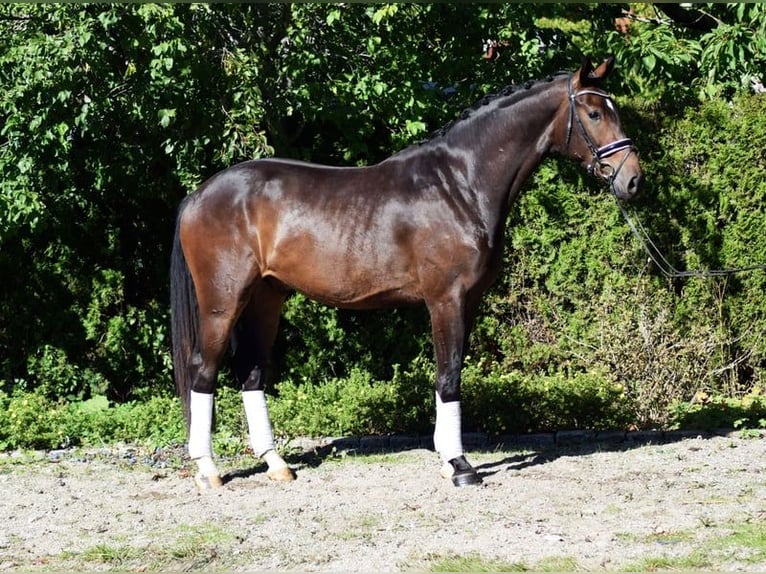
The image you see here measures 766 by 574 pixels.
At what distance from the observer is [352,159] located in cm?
1002

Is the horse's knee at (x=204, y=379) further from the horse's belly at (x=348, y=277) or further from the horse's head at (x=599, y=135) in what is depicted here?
the horse's head at (x=599, y=135)

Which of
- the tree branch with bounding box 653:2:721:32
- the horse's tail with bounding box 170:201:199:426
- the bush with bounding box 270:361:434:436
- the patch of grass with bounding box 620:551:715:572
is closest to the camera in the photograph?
the patch of grass with bounding box 620:551:715:572

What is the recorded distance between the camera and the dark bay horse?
21.9 ft

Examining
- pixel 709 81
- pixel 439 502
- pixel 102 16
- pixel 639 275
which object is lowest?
pixel 439 502

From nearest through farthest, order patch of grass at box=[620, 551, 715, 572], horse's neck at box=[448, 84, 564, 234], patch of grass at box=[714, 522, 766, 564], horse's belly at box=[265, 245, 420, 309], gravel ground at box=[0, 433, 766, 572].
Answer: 1. patch of grass at box=[620, 551, 715, 572]
2. patch of grass at box=[714, 522, 766, 564]
3. gravel ground at box=[0, 433, 766, 572]
4. horse's neck at box=[448, 84, 564, 234]
5. horse's belly at box=[265, 245, 420, 309]

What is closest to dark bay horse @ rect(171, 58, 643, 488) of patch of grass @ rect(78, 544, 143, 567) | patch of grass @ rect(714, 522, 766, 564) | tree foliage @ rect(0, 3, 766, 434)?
patch of grass @ rect(78, 544, 143, 567)

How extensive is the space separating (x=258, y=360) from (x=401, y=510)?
1755mm

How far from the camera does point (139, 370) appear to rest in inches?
403

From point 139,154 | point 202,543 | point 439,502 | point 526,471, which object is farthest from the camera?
point 139,154

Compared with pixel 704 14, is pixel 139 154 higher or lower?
lower

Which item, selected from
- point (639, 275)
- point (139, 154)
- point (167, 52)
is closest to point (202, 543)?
point (167, 52)

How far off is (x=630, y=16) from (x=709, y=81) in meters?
1.93

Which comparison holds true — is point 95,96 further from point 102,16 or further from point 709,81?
point 709,81

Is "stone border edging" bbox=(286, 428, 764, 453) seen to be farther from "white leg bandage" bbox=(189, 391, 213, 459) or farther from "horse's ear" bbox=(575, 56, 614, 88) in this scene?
"horse's ear" bbox=(575, 56, 614, 88)
